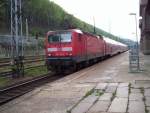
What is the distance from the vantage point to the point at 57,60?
2277 centimetres

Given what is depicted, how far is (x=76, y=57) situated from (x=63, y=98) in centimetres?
1170

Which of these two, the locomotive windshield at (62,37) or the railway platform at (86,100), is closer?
the railway platform at (86,100)

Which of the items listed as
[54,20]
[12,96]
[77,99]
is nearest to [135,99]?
[77,99]

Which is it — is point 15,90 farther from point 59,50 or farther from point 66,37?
point 66,37

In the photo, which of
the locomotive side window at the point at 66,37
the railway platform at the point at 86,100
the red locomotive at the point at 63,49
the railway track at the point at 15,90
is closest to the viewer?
the railway platform at the point at 86,100

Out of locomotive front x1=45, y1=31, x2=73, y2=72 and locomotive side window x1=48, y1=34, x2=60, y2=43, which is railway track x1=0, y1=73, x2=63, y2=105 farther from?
locomotive side window x1=48, y1=34, x2=60, y2=43

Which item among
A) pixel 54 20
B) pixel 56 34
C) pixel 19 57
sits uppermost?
pixel 54 20

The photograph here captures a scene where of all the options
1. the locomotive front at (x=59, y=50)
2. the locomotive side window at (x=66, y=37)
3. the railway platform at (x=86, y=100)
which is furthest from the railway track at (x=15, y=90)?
the locomotive side window at (x=66, y=37)

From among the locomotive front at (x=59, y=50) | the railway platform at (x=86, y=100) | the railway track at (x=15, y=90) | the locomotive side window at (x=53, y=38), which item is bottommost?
the railway track at (x=15, y=90)

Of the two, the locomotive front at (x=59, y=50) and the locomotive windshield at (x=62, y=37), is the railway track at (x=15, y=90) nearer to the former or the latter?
the locomotive front at (x=59, y=50)

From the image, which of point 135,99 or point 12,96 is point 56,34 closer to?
point 12,96

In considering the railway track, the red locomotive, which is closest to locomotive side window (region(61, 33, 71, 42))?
the red locomotive

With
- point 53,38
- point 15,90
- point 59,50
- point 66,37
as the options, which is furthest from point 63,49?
point 15,90

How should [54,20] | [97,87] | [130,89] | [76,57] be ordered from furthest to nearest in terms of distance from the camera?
[54,20], [76,57], [97,87], [130,89]
